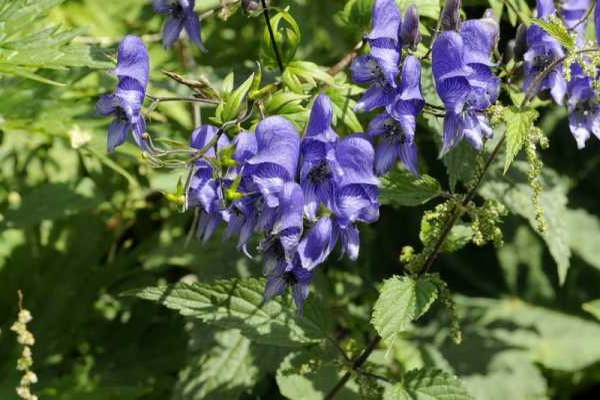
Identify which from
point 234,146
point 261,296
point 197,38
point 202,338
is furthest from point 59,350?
point 234,146

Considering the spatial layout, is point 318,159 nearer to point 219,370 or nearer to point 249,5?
point 249,5

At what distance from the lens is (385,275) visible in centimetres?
309

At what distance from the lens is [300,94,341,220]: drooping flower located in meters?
1.69

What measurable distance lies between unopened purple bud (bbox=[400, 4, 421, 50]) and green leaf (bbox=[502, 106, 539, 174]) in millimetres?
239

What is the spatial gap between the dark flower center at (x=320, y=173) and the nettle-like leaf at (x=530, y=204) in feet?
2.39

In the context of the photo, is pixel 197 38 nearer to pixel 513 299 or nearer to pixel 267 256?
pixel 267 256

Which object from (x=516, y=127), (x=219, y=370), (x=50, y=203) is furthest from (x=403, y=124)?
(x=50, y=203)

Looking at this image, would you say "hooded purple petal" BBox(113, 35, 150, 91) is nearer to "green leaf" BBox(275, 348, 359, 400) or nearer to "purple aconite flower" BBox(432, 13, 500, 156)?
"purple aconite flower" BBox(432, 13, 500, 156)

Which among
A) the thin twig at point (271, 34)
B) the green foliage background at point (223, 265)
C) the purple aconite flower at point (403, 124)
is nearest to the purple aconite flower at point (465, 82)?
the purple aconite flower at point (403, 124)

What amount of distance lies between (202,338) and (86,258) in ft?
1.91

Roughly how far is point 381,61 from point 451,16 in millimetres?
184

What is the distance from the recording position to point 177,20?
2174 millimetres

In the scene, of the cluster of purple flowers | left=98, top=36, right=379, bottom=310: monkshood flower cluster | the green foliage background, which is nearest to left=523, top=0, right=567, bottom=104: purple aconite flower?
the cluster of purple flowers

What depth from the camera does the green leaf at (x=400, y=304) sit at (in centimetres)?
175
